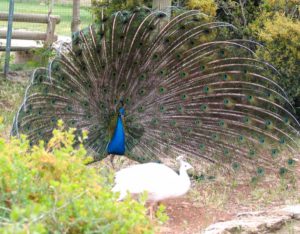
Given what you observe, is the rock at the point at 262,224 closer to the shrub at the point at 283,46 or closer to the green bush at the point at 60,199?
the green bush at the point at 60,199

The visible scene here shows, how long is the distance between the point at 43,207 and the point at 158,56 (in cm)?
561

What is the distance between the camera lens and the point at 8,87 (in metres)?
12.0

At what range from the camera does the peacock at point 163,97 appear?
26.1 feet

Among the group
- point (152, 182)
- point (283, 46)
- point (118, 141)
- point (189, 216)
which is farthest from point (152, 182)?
point (283, 46)

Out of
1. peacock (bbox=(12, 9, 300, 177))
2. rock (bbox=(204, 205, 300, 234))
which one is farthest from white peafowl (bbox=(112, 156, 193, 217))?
peacock (bbox=(12, 9, 300, 177))

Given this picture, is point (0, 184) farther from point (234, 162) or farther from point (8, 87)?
point (8, 87)

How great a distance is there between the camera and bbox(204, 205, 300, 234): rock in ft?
18.2

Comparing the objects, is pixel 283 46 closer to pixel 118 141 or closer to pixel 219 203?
pixel 118 141

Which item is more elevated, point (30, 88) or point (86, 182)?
point (86, 182)

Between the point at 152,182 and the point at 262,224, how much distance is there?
1063mm

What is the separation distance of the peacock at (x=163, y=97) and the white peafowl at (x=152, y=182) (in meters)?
1.34

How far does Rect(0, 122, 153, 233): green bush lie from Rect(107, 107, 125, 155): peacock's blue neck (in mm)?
4452

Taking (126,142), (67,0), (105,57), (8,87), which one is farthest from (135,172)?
(67,0)

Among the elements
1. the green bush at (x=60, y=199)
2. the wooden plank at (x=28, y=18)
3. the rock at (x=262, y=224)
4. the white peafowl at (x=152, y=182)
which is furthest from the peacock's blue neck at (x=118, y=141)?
the wooden plank at (x=28, y=18)
